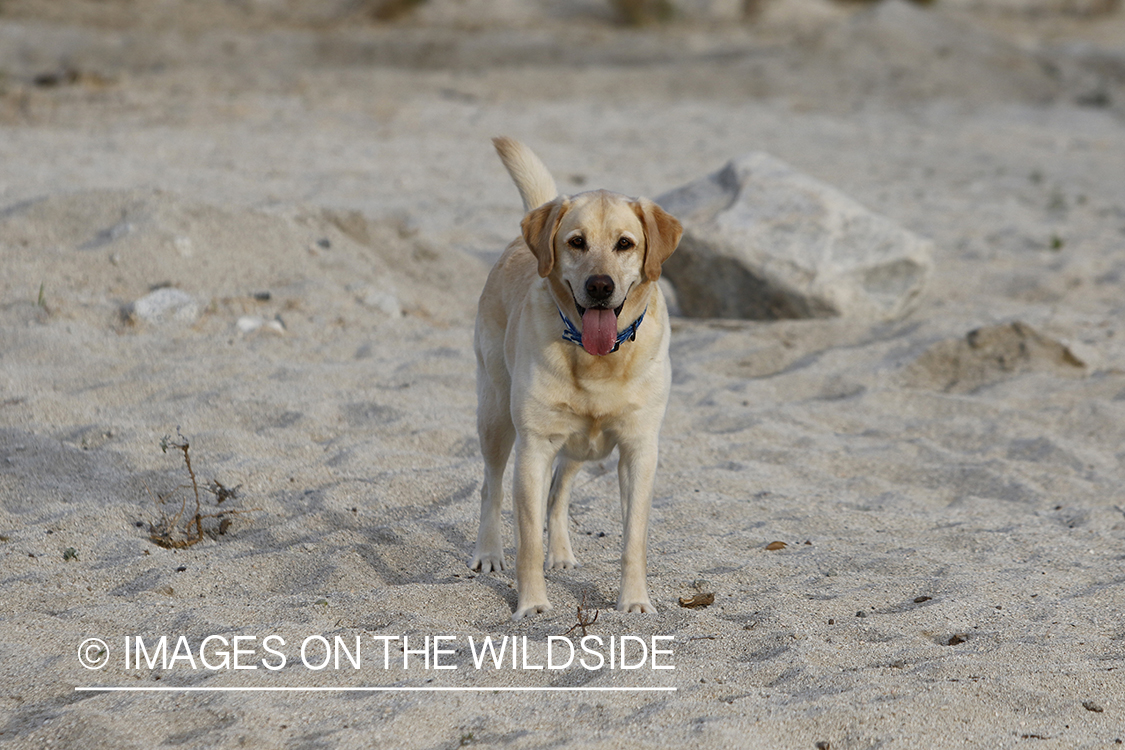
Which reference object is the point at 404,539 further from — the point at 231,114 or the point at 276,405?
the point at 231,114

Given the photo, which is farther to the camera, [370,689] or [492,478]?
[492,478]

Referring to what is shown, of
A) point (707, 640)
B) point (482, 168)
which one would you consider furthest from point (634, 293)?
point (482, 168)

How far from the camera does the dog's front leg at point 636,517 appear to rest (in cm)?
371

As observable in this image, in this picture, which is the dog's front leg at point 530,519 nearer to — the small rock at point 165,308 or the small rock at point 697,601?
the small rock at point 697,601

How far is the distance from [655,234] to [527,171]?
0.88 metres

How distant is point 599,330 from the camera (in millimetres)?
3531

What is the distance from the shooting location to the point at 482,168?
11.1 metres

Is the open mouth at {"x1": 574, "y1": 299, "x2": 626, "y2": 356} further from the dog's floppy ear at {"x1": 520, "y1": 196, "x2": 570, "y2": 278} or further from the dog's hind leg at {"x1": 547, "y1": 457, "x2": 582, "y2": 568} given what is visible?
the dog's hind leg at {"x1": 547, "y1": 457, "x2": 582, "y2": 568}

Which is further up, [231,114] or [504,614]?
[231,114]

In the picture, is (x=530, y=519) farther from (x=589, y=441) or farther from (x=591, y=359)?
(x=591, y=359)

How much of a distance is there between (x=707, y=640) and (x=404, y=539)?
4.36 feet

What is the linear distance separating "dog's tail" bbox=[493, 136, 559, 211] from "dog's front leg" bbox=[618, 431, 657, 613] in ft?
3.72

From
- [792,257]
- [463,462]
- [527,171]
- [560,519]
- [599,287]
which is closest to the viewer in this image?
[599,287]

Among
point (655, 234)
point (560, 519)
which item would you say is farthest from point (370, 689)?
point (655, 234)
